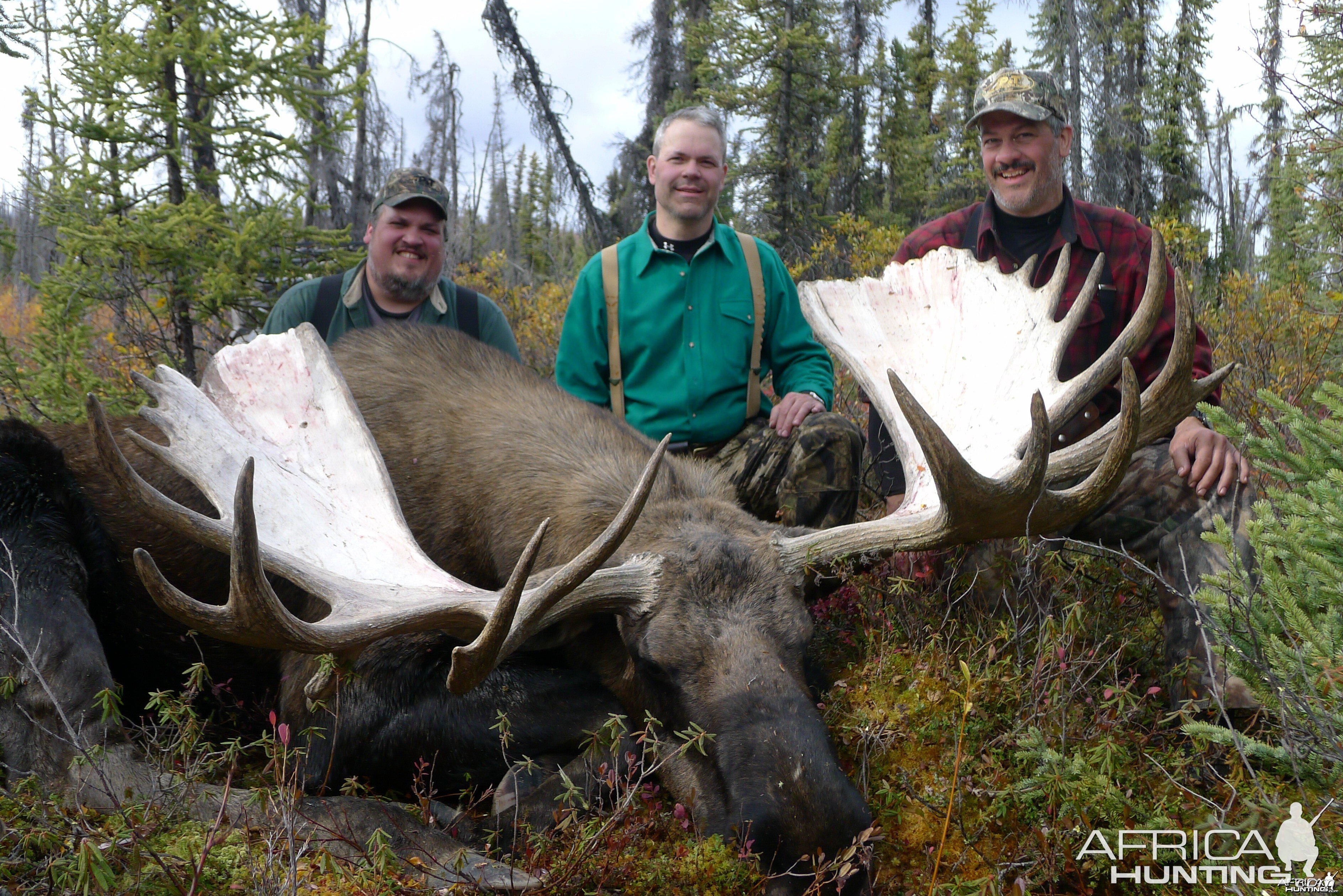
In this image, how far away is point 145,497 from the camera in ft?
9.75

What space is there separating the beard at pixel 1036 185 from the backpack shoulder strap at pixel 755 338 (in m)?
1.45

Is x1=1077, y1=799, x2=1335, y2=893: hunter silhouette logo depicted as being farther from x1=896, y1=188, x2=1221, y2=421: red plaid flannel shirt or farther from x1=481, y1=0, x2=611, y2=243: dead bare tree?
x1=481, y1=0, x2=611, y2=243: dead bare tree

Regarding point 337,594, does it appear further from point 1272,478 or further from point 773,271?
point 1272,478

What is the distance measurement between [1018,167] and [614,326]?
2.45 metres

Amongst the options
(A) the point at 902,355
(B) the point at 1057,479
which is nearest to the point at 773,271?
(A) the point at 902,355

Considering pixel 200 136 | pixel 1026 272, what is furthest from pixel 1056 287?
pixel 200 136

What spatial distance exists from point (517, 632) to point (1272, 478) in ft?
13.9

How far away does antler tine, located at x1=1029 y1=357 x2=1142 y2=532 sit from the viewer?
2.84 metres

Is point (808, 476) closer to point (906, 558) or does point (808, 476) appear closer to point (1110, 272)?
point (906, 558)

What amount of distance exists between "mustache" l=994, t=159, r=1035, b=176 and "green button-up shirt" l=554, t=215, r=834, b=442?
1.35m

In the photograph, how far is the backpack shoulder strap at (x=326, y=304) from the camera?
6.09m

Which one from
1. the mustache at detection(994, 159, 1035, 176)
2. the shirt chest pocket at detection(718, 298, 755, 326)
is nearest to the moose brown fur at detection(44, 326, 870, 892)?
the shirt chest pocket at detection(718, 298, 755, 326)

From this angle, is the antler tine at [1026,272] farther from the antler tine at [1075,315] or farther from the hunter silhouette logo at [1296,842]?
the hunter silhouette logo at [1296,842]

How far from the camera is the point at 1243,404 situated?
650cm
